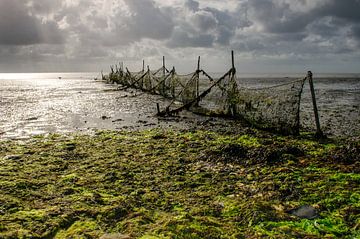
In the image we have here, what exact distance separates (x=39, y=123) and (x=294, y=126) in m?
10.2

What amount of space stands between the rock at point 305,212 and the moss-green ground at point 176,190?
4.1 inches

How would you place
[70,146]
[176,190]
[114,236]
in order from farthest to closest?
[70,146] → [176,190] → [114,236]

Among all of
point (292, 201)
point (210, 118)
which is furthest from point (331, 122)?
point (292, 201)

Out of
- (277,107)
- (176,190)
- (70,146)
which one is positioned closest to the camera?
(176,190)

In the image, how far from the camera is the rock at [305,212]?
181 inches

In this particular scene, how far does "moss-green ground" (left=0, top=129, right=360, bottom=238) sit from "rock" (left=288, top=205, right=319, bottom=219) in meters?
0.10

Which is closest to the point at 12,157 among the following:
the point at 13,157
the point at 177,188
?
the point at 13,157

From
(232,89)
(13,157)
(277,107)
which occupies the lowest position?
(13,157)

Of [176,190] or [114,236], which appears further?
[176,190]

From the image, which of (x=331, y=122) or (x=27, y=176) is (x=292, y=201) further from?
(x=331, y=122)

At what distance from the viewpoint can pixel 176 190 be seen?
18.6 ft

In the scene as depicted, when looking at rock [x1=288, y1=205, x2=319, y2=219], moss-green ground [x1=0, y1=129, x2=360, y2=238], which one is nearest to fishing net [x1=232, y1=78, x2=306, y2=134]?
moss-green ground [x1=0, y1=129, x2=360, y2=238]

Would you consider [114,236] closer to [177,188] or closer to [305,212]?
[177,188]

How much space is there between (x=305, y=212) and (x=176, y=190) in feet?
6.88
